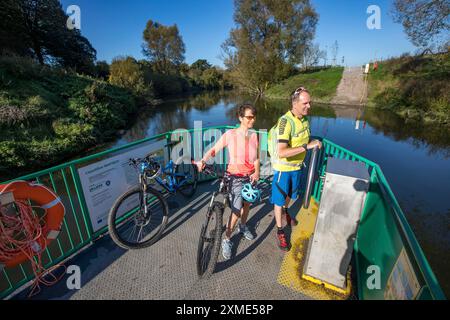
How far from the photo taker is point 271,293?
91.1 inches

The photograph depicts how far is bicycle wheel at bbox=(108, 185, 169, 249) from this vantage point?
9.32ft

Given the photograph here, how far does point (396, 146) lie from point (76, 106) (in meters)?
18.0

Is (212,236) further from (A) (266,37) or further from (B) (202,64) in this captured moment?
(B) (202,64)

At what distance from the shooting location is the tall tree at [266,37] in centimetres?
3048

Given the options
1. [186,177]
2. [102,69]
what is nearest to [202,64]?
[102,69]

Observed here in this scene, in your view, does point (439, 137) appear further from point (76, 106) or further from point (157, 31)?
point (157, 31)

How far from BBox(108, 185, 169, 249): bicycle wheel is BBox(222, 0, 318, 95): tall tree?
1190 inches

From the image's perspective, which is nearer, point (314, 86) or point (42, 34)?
point (42, 34)

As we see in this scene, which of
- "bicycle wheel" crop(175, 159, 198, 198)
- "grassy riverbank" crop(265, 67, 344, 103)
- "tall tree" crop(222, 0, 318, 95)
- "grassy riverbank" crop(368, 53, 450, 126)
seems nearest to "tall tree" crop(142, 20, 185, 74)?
"tall tree" crop(222, 0, 318, 95)

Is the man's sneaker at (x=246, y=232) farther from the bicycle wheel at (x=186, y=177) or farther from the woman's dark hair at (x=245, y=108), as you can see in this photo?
the woman's dark hair at (x=245, y=108)

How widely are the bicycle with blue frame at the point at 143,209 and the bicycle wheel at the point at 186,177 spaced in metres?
0.07

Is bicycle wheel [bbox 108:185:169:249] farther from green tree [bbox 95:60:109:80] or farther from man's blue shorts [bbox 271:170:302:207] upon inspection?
green tree [bbox 95:60:109:80]

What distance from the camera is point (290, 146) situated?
255 cm

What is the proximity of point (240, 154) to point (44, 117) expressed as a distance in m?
12.2
